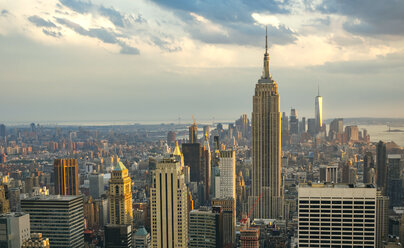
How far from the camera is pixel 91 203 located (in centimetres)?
2731

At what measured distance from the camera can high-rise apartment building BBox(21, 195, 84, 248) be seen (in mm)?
20250

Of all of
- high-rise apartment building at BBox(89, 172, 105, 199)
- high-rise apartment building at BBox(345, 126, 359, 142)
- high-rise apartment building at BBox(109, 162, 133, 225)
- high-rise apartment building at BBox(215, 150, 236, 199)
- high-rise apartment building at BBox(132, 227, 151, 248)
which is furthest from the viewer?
high-rise apartment building at BBox(215, 150, 236, 199)

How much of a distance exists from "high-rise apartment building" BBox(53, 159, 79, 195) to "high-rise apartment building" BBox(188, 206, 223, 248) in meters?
11.7

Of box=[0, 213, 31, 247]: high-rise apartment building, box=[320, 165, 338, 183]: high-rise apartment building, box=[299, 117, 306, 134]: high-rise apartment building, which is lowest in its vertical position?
box=[0, 213, 31, 247]: high-rise apartment building

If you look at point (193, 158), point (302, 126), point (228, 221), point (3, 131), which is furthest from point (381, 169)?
point (3, 131)

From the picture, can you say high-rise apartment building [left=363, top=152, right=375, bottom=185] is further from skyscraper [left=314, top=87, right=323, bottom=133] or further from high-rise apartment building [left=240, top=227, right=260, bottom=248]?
high-rise apartment building [left=240, top=227, right=260, bottom=248]

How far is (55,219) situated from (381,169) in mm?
16525

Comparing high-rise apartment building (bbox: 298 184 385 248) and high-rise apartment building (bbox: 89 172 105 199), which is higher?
high-rise apartment building (bbox: 298 184 385 248)

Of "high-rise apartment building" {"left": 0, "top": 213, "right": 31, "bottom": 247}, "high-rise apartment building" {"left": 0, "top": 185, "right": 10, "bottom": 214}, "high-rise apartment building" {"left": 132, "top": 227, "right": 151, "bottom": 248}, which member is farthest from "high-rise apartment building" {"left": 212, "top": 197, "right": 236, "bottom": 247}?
"high-rise apartment building" {"left": 0, "top": 185, "right": 10, "bottom": 214}

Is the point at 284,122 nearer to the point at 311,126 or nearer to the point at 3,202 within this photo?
the point at 311,126

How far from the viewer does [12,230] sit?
16.9 metres

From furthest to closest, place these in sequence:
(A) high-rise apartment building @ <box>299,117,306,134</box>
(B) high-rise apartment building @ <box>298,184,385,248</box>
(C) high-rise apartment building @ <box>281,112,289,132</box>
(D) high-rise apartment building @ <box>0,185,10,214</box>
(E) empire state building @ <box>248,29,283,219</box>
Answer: (E) empire state building @ <box>248,29,283,219</box>
(C) high-rise apartment building @ <box>281,112,289,132</box>
(A) high-rise apartment building @ <box>299,117,306,134</box>
(D) high-rise apartment building @ <box>0,185,10,214</box>
(B) high-rise apartment building @ <box>298,184,385,248</box>

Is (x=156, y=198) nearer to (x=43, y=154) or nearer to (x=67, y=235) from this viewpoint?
(x=67, y=235)

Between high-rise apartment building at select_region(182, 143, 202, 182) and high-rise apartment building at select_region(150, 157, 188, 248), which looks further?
high-rise apartment building at select_region(182, 143, 202, 182)
